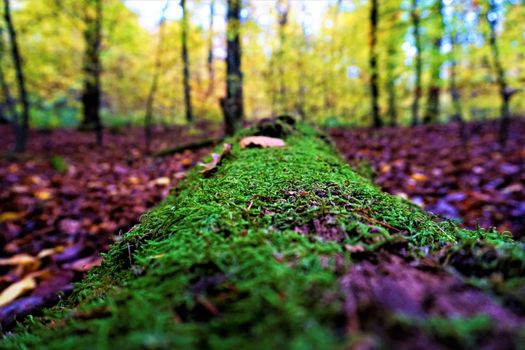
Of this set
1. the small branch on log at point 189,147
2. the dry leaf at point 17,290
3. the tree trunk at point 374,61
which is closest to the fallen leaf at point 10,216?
the dry leaf at point 17,290

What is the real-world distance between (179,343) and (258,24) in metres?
7.40

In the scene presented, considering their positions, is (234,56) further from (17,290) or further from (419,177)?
(17,290)

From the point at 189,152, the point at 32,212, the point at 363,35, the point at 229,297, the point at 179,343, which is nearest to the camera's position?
the point at 179,343

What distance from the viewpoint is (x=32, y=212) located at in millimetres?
→ 3479

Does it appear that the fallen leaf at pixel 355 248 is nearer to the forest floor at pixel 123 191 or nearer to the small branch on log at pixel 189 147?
the forest floor at pixel 123 191

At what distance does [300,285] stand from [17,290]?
7.82ft

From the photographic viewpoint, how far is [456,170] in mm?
4227

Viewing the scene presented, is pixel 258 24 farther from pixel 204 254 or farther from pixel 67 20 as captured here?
pixel 204 254

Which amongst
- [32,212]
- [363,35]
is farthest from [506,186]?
[363,35]

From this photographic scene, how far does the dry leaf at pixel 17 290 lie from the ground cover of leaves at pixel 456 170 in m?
2.70

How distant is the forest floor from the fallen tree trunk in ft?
2.78

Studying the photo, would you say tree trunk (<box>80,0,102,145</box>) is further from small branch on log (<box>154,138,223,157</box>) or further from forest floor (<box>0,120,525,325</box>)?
small branch on log (<box>154,138,223,157</box>)

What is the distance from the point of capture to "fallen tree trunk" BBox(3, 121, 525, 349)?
44cm

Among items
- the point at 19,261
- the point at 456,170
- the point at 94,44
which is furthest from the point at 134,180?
the point at 94,44
